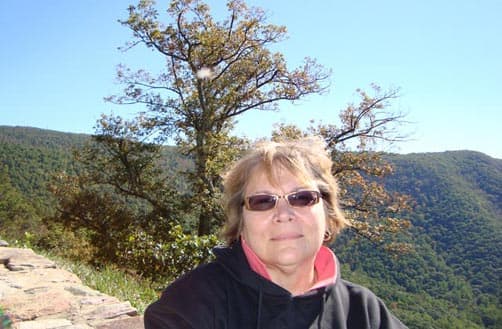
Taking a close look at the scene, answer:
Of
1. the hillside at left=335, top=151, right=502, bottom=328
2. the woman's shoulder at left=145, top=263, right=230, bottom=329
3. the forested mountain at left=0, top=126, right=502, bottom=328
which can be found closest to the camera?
the woman's shoulder at left=145, top=263, right=230, bottom=329

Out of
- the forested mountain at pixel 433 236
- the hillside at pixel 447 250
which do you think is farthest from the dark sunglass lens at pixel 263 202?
the hillside at pixel 447 250

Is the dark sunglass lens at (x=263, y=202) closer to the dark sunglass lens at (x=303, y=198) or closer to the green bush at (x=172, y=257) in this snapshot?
the dark sunglass lens at (x=303, y=198)

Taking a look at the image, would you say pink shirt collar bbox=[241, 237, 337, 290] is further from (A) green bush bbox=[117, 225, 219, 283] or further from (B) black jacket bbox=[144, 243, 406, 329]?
(A) green bush bbox=[117, 225, 219, 283]

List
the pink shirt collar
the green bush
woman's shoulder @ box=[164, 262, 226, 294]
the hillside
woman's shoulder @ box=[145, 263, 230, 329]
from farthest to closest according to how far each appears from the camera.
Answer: the hillside → the green bush → the pink shirt collar → woman's shoulder @ box=[164, 262, 226, 294] → woman's shoulder @ box=[145, 263, 230, 329]

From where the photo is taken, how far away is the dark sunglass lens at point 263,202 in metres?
Answer: 1.94

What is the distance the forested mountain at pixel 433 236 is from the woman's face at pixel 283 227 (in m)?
29.8

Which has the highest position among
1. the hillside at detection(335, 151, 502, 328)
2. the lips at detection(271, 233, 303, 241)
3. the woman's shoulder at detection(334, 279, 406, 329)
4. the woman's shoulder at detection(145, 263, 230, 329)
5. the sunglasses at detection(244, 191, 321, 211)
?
the sunglasses at detection(244, 191, 321, 211)

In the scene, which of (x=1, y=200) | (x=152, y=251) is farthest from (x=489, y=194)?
(x=152, y=251)

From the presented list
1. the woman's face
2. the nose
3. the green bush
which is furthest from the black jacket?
the green bush

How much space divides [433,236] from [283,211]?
72.4 meters

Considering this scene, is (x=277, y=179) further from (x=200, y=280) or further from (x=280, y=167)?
(x=200, y=280)

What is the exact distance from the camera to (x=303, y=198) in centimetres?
198

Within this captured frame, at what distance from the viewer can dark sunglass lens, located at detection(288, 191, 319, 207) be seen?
1.96 meters

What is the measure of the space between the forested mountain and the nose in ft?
97.9
